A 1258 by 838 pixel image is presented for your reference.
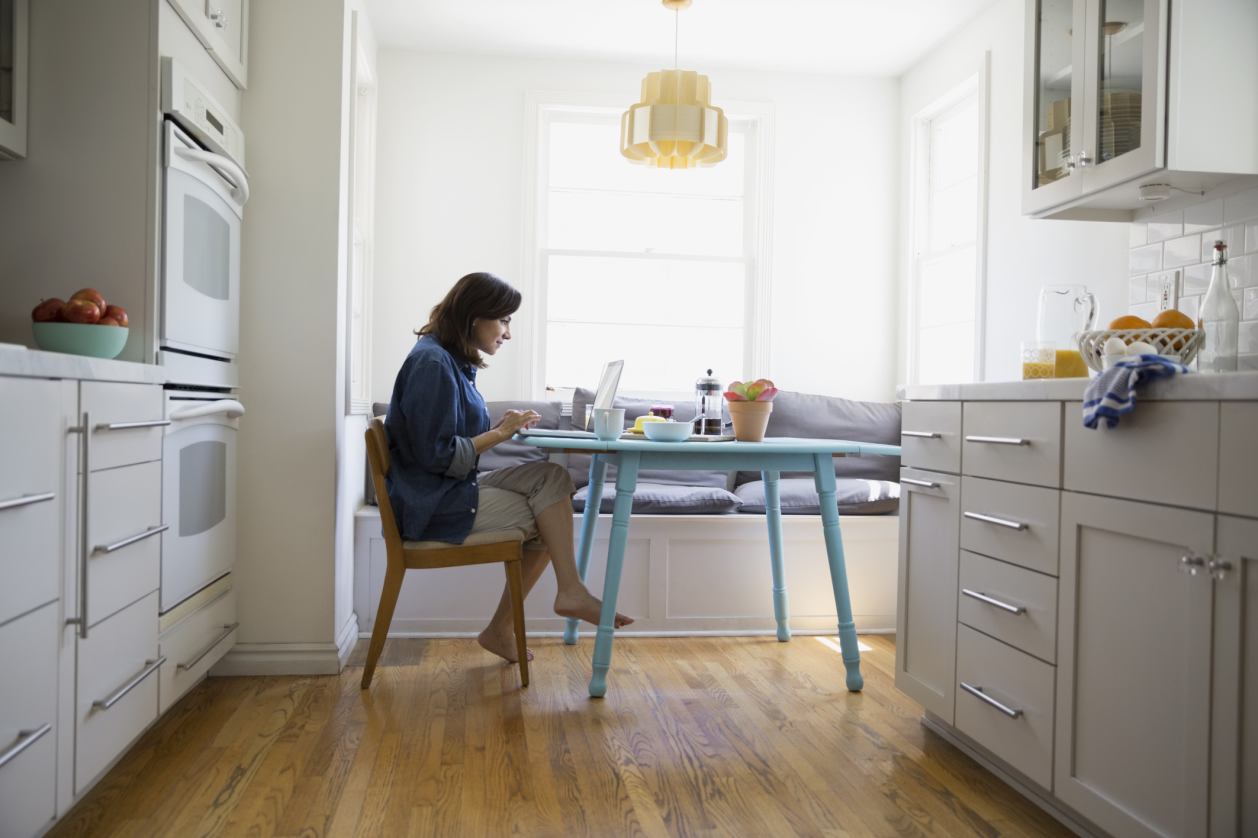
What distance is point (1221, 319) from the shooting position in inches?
76.4

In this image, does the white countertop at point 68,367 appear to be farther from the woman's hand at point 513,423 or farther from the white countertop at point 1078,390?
the white countertop at point 1078,390

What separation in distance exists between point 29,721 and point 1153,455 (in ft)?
6.23

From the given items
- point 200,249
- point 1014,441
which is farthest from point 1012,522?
point 200,249

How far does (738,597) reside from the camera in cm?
336

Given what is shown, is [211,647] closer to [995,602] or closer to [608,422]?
[608,422]

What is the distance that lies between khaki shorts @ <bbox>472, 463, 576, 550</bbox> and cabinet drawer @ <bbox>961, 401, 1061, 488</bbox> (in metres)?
1.21

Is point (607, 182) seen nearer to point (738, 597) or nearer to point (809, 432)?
point (809, 432)

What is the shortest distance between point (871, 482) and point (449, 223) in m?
2.29

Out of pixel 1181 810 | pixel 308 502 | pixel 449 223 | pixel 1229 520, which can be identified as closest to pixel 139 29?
pixel 308 502

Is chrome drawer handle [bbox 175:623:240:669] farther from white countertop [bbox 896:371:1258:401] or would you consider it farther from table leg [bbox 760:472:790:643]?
white countertop [bbox 896:371:1258:401]

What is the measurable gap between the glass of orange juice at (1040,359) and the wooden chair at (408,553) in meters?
1.48

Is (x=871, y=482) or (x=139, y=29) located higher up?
(x=139, y=29)

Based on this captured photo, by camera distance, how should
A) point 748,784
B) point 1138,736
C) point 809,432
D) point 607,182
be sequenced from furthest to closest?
1. point 607,182
2. point 809,432
3. point 748,784
4. point 1138,736

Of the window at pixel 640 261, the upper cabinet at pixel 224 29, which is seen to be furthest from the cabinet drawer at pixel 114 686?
the window at pixel 640 261
